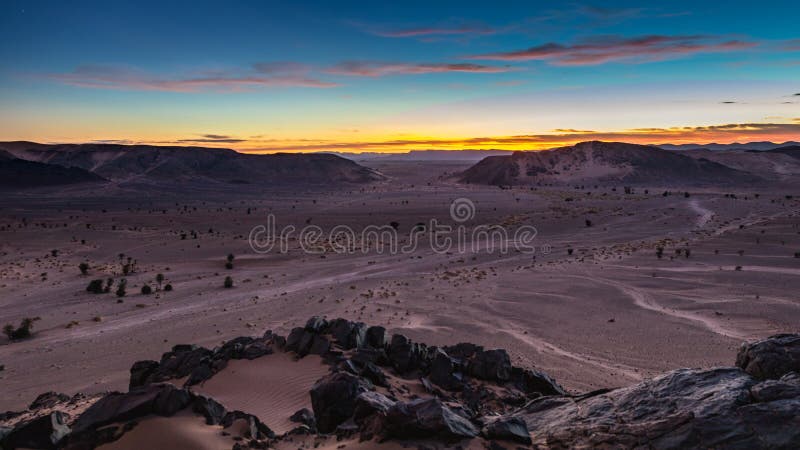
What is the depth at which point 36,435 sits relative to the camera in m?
6.58

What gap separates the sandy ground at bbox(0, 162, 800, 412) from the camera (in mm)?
14055

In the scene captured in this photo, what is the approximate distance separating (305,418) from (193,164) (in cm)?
11817

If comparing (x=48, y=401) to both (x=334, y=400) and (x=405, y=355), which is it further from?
(x=405, y=355)

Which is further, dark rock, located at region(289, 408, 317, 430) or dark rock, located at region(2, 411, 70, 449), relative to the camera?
dark rock, located at region(289, 408, 317, 430)

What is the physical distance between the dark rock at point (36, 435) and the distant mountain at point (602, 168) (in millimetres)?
94582

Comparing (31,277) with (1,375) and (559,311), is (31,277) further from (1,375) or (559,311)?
(559,311)

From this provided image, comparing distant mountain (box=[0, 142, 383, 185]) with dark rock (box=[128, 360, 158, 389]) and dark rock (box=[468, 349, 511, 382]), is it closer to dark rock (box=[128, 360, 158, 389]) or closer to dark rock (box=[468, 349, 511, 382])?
dark rock (box=[128, 360, 158, 389])

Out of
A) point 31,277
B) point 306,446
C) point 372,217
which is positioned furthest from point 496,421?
point 372,217

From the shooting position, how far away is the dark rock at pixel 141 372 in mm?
10227

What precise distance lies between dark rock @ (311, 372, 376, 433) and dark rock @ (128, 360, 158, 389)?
4.47 meters

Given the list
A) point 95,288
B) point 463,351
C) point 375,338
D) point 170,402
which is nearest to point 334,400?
point 170,402

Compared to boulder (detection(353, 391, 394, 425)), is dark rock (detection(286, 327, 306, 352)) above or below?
below

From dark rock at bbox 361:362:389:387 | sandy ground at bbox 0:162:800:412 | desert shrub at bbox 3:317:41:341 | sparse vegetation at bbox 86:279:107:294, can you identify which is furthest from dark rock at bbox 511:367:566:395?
sparse vegetation at bbox 86:279:107:294

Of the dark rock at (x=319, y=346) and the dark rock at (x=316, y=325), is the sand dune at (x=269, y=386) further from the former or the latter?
the dark rock at (x=316, y=325)
